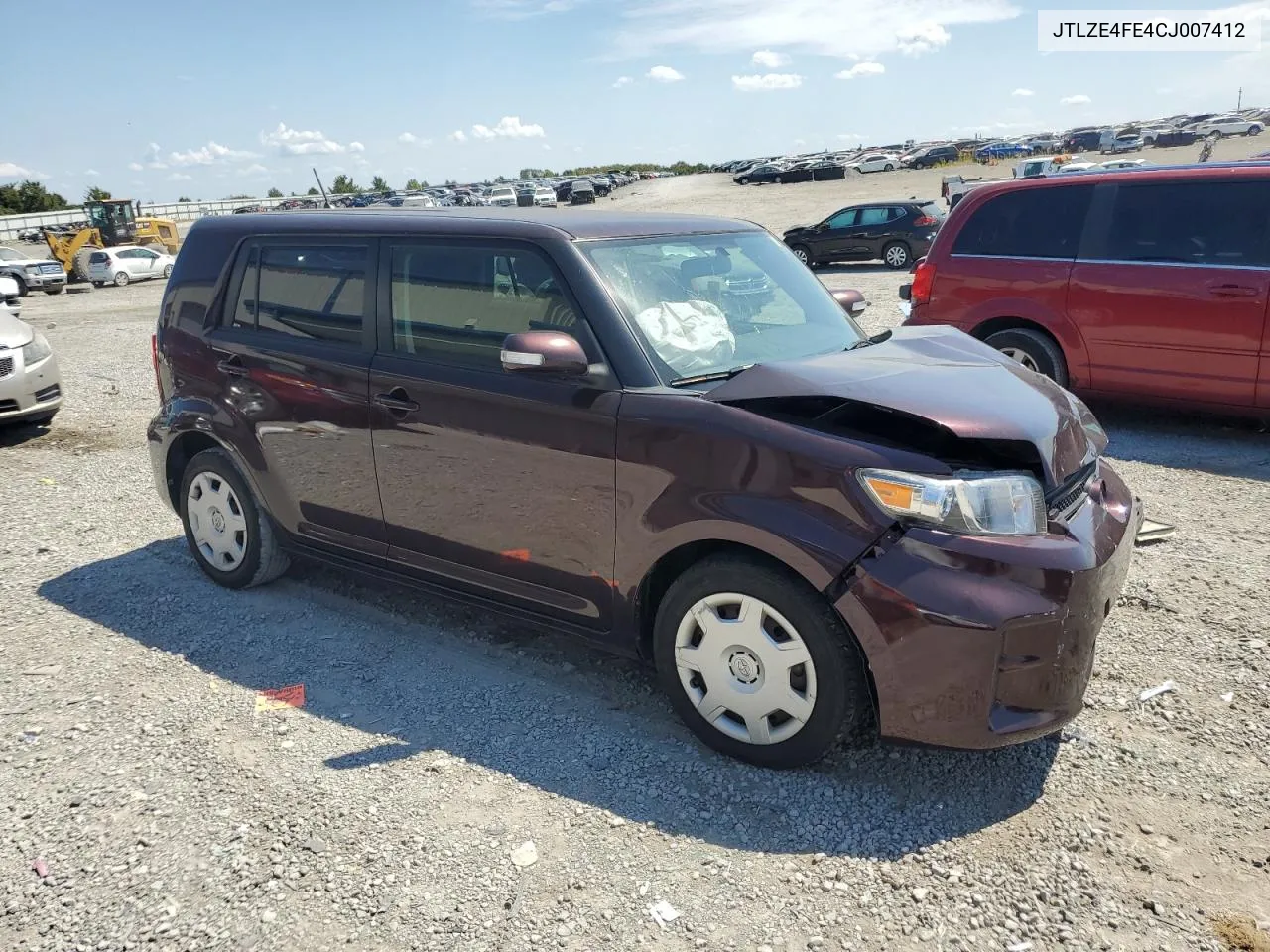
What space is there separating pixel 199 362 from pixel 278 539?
970 millimetres

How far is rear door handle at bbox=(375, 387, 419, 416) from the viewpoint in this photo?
396cm

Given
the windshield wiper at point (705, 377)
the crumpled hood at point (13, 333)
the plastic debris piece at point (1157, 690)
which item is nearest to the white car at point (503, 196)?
the crumpled hood at point (13, 333)

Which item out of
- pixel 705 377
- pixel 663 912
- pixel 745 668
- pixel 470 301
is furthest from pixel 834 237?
pixel 663 912

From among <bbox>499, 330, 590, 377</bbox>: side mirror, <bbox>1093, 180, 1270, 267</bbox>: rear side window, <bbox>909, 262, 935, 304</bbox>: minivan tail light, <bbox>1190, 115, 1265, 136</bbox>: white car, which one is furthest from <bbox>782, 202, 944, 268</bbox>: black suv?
<bbox>1190, 115, 1265, 136</bbox>: white car

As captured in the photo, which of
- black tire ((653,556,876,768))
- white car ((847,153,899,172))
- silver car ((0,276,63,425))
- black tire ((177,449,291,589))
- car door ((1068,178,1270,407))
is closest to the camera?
black tire ((653,556,876,768))

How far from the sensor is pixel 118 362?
13.4 m

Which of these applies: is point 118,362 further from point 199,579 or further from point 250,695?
point 250,695

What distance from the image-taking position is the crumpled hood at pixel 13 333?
8.46m

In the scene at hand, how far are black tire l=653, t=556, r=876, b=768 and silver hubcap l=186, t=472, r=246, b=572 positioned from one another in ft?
8.63

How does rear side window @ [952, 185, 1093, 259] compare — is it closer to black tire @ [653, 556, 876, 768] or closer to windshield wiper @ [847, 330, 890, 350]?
windshield wiper @ [847, 330, 890, 350]

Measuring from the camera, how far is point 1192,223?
695 cm

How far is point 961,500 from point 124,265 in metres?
34.3

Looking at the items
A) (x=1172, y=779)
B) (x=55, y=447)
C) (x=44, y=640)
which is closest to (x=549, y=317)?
(x=1172, y=779)

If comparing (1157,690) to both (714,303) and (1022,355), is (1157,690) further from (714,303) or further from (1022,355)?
(1022,355)
